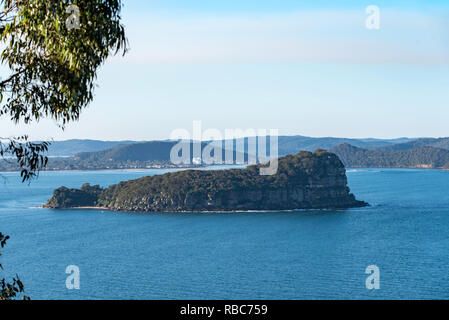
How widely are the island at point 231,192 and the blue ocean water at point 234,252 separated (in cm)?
515

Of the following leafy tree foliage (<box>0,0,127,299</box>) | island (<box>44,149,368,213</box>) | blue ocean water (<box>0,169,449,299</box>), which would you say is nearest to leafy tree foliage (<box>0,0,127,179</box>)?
leafy tree foliage (<box>0,0,127,299</box>)

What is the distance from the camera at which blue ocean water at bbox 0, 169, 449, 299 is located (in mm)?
34875

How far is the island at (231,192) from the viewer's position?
270 ft

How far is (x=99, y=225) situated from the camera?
67.6 m

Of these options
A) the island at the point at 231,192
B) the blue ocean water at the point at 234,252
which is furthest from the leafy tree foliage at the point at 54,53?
the island at the point at 231,192

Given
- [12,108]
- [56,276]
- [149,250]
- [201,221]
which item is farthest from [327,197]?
[12,108]

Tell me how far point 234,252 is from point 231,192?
1408 inches

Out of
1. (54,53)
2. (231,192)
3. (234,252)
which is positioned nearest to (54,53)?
(54,53)

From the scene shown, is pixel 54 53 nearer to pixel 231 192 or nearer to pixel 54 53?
pixel 54 53

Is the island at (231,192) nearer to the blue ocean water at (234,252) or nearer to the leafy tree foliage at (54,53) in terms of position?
the blue ocean water at (234,252)

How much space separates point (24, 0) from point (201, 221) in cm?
6379

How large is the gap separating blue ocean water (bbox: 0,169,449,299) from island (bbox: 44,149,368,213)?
5152 millimetres

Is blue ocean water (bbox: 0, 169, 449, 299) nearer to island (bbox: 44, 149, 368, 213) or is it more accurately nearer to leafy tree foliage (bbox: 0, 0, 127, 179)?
island (bbox: 44, 149, 368, 213)

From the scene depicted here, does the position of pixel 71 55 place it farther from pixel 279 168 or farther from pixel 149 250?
pixel 279 168
